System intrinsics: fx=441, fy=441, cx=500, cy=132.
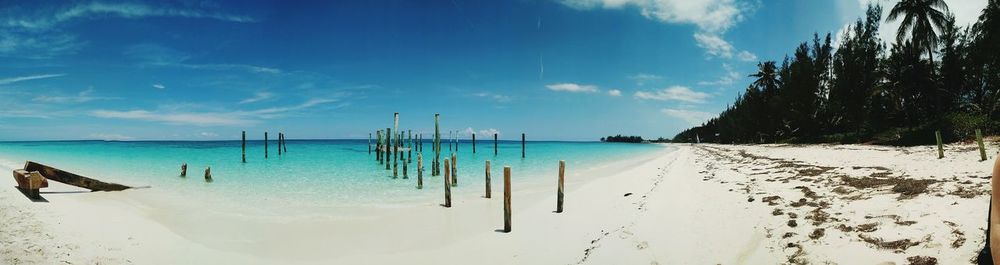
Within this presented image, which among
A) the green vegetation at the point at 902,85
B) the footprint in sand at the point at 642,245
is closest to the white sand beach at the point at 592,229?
the footprint in sand at the point at 642,245

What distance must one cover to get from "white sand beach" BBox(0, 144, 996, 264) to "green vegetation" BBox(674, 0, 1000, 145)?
20291 millimetres

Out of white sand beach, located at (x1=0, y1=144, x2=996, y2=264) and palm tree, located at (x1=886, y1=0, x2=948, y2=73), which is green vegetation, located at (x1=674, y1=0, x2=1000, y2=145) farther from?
white sand beach, located at (x1=0, y1=144, x2=996, y2=264)

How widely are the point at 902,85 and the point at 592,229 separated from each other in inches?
1286

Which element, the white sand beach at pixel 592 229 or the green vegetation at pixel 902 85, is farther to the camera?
the green vegetation at pixel 902 85

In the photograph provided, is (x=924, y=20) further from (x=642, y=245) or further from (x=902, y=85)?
(x=642, y=245)

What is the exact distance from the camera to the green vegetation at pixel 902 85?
81.8ft

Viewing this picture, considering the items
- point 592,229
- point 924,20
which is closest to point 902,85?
point 924,20

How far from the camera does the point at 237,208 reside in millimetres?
12375

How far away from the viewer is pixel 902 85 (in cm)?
2927

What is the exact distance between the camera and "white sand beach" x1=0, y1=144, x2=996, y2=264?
5.97 metres

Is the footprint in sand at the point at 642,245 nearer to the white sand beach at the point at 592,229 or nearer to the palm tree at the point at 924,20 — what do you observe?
the white sand beach at the point at 592,229

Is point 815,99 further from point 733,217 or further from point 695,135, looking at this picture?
point 695,135

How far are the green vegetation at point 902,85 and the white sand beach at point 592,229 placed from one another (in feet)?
66.6

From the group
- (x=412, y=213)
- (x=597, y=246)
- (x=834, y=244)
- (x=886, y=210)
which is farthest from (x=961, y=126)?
(x=412, y=213)
